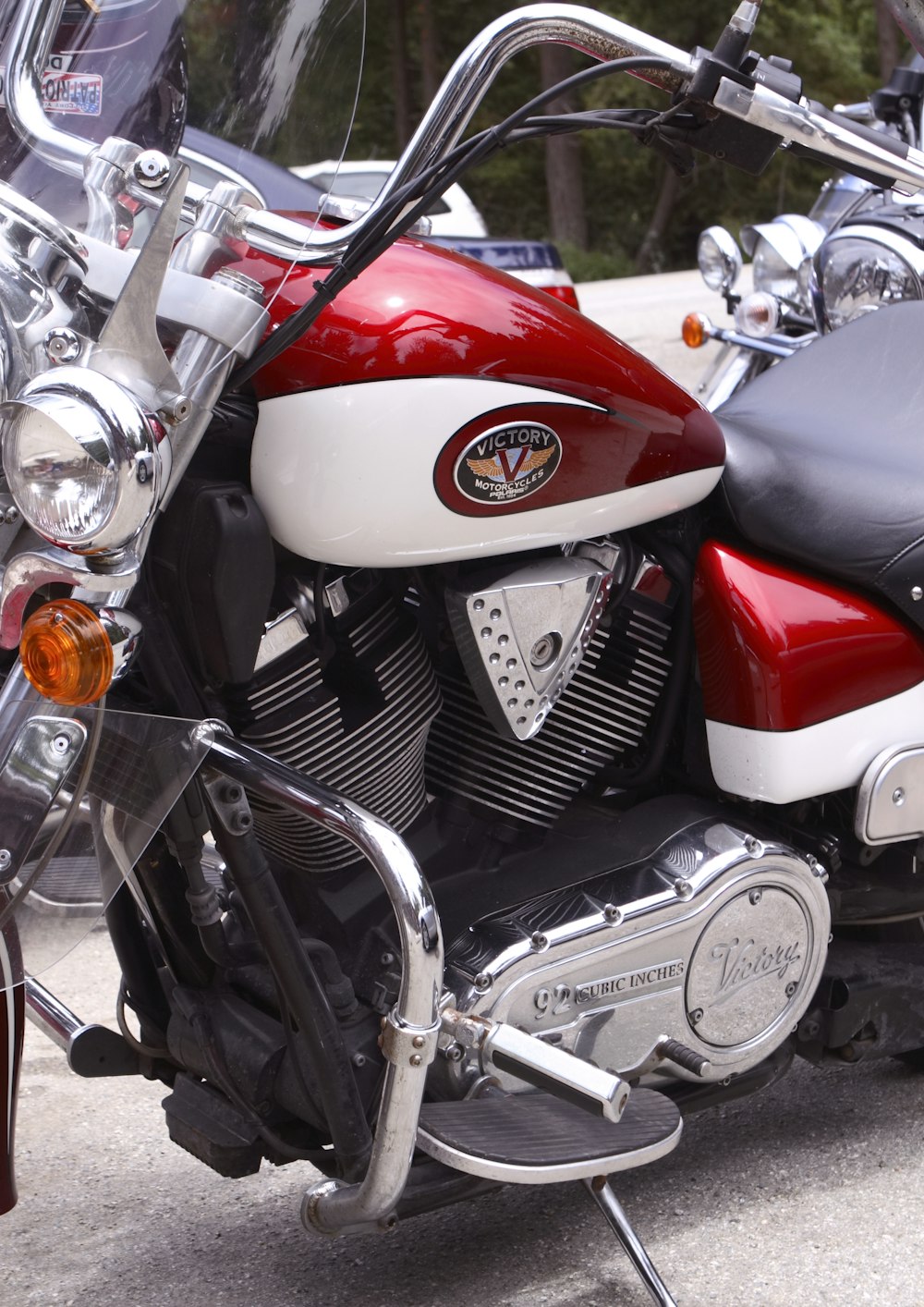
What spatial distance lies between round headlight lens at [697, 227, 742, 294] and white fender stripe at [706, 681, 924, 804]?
354cm

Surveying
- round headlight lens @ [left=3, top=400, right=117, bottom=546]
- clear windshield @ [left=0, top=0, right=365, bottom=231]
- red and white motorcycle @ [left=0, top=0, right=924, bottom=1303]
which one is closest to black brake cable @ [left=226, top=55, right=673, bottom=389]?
red and white motorcycle @ [left=0, top=0, right=924, bottom=1303]

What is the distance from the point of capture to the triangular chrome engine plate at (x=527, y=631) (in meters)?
1.96

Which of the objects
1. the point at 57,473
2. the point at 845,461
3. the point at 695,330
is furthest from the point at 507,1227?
the point at 695,330

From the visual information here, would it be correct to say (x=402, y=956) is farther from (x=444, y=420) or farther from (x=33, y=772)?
(x=444, y=420)

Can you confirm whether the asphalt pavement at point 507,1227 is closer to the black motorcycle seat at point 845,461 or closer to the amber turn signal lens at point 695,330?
the black motorcycle seat at point 845,461

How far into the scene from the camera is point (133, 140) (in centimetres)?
167

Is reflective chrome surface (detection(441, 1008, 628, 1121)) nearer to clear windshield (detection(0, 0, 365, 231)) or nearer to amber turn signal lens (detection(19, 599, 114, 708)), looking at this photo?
amber turn signal lens (detection(19, 599, 114, 708))

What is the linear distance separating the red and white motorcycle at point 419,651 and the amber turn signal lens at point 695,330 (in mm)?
2913

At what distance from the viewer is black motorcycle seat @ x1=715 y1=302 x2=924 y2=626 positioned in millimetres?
2244

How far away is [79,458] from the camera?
4.94 feet

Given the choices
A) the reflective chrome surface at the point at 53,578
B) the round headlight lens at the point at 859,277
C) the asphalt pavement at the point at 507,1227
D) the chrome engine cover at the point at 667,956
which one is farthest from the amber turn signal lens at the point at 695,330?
the reflective chrome surface at the point at 53,578

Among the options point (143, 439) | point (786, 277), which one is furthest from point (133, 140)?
point (786, 277)

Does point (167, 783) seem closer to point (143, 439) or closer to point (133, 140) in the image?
point (143, 439)

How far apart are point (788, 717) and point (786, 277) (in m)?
3.31
